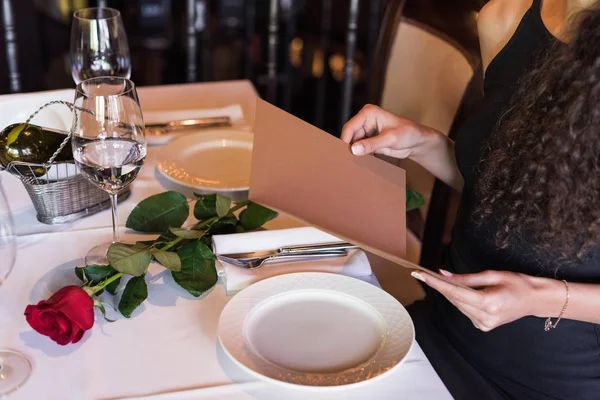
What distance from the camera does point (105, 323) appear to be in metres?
0.87

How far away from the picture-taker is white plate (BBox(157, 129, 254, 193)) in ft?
3.96

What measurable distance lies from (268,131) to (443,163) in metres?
0.48

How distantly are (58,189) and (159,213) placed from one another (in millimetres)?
155

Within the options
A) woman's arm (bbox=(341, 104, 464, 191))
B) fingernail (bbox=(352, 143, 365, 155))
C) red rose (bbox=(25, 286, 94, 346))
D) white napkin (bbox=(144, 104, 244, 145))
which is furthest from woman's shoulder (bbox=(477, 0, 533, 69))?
red rose (bbox=(25, 286, 94, 346))

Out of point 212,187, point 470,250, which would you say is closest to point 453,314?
point 470,250

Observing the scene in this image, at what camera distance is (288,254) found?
100cm

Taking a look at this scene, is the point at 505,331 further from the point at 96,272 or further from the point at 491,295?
the point at 96,272

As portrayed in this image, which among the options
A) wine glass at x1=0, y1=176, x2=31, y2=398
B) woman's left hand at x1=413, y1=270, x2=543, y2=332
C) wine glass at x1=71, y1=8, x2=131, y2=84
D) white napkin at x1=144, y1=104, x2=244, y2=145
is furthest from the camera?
white napkin at x1=144, y1=104, x2=244, y2=145

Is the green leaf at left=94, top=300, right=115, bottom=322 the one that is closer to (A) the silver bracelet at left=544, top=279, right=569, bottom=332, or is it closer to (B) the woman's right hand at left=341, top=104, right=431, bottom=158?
(B) the woman's right hand at left=341, top=104, right=431, bottom=158

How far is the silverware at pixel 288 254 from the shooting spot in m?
0.96

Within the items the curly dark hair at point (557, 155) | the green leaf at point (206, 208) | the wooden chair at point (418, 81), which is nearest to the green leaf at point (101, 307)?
the green leaf at point (206, 208)

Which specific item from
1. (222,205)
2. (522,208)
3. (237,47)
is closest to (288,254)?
(222,205)

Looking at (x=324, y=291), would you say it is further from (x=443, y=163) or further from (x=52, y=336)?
(x=443, y=163)

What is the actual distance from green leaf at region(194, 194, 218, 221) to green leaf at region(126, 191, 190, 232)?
0.05 ft
